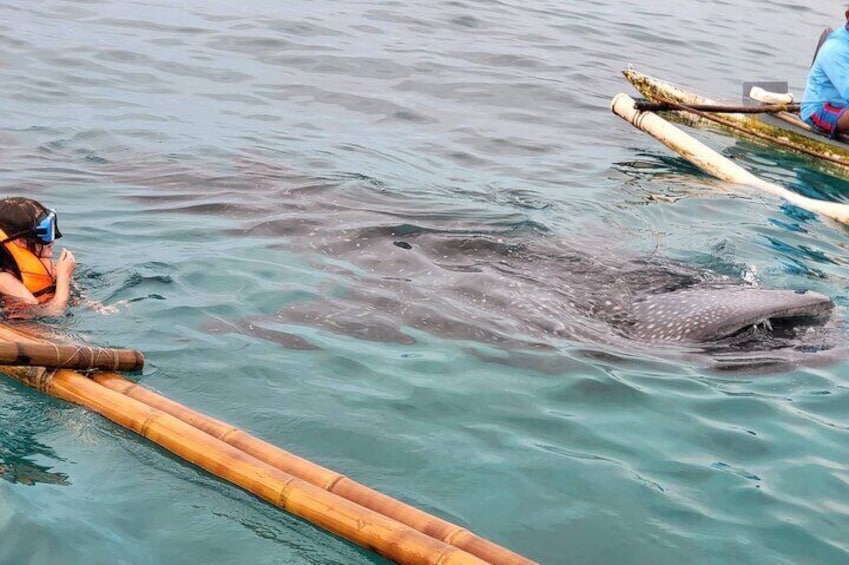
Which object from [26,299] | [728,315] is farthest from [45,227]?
[728,315]

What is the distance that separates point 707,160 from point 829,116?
5.05 ft

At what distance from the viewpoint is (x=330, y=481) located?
4168mm

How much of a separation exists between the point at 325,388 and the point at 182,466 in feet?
3.89

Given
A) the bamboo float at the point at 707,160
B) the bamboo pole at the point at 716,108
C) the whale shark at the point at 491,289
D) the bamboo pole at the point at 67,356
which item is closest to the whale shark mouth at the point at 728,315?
the whale shark at the point at 491,289

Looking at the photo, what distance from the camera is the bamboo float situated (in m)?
9.55

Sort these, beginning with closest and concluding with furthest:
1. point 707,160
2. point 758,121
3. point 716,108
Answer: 1. point 707,160
2. point 716,108
3. point 758,121

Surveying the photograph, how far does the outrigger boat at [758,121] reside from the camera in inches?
442

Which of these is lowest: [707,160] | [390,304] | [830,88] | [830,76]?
[390,304]

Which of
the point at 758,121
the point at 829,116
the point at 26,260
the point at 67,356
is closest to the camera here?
the point at 67,356

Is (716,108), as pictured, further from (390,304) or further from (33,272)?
(33,272)

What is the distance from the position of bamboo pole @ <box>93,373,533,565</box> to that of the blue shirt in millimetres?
8530

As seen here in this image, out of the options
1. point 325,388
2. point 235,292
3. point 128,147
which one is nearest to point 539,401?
point 325,388

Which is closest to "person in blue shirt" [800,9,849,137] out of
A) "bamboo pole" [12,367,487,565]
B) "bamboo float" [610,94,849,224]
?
"bamboo float" [610,94,849,224]

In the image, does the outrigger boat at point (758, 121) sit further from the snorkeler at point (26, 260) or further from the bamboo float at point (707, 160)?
the snorkeler at point (26, 260)
